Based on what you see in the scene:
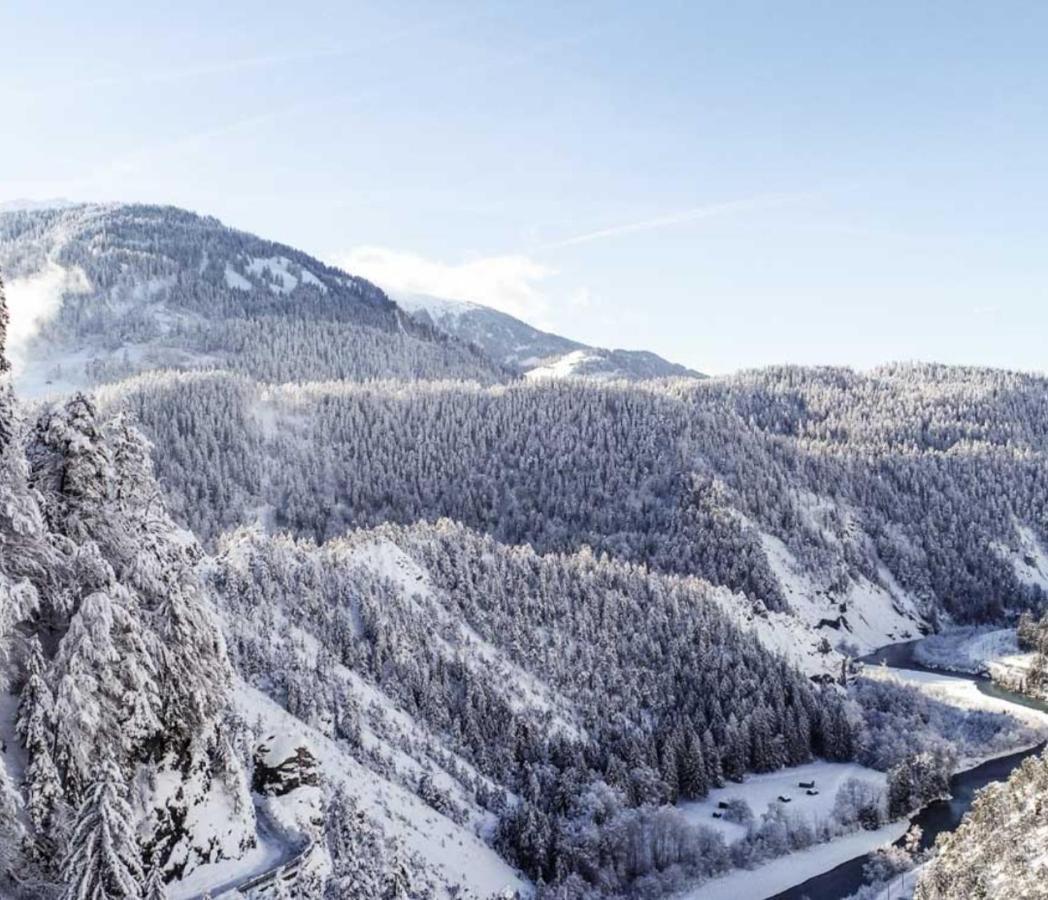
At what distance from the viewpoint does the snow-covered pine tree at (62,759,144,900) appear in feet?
70.7

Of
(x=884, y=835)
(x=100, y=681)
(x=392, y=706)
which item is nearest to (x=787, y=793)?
(x=884, y=835)

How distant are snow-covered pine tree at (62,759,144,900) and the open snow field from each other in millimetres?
104410

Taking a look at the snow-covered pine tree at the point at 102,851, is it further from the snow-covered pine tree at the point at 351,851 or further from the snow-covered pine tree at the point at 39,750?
the snow-covered pine tree at the point at 351,851

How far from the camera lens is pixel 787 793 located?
127 meters

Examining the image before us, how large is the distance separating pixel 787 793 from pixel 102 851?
120680mm

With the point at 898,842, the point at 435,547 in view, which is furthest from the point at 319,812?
the point at 435,547

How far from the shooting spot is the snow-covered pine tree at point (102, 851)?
21562 millimetres

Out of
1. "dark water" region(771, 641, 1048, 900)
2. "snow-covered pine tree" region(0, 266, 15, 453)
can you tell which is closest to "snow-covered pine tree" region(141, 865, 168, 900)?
"snow-covered pine tree" region(0, 266, 15, 453)

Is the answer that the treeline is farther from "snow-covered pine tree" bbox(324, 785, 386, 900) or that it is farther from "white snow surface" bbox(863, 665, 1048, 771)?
"white snow surface" bbox(863, 665, 1048, 771)

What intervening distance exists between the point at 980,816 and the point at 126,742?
265 ft

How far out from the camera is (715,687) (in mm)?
145250

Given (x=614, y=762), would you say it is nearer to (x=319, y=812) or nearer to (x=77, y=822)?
(x=319, y=812)

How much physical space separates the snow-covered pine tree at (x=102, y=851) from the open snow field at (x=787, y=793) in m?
104

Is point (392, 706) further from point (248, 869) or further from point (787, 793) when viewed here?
point (248, 869)
